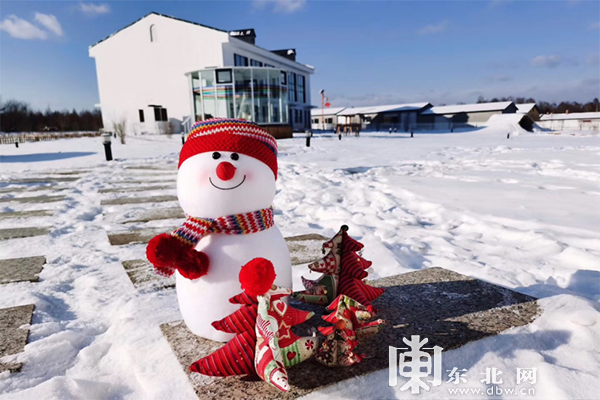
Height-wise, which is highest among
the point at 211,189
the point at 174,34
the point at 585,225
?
the point at 174,34

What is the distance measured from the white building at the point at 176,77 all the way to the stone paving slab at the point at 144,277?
18.9 metres

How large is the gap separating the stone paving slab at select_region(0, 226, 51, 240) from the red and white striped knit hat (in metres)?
3.14

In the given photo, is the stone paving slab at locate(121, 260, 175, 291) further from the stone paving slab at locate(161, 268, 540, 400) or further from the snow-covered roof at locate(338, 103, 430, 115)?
the snow-covered roof at locate(338, 103, 430, 115)

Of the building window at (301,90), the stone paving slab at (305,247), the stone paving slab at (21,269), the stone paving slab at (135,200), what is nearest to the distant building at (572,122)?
the building window at (301,90)

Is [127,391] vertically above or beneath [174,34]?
beneath

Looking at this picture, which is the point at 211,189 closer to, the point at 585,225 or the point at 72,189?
the point at 585,225

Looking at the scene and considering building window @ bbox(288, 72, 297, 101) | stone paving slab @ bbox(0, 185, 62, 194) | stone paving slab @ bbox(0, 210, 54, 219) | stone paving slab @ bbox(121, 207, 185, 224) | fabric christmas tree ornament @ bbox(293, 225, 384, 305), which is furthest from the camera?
building window @ bbox(288, 72, 297, 101)

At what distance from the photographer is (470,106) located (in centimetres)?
4088

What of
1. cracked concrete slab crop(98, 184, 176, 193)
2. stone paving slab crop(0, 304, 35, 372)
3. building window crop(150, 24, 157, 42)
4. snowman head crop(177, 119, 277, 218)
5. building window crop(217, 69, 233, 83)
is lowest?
stone paving slab crop(0, 304, 35, 372)

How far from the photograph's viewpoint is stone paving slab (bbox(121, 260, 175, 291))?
104 inches

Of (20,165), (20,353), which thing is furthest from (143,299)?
(20,165)

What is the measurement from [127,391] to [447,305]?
64.2 inches

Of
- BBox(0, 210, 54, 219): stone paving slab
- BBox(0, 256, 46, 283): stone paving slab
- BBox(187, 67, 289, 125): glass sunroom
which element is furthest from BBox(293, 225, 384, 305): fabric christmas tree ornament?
BBox(187, 67, 289, 125): glass sunroom

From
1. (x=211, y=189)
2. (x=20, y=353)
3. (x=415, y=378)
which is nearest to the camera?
(x=415, y=378)
